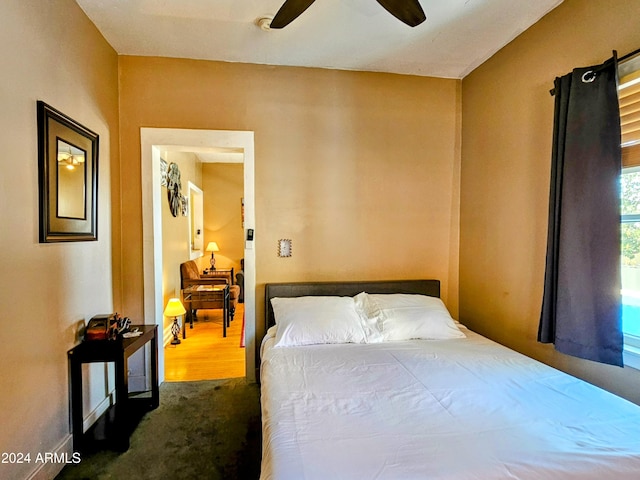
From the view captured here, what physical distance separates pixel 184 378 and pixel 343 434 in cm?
228

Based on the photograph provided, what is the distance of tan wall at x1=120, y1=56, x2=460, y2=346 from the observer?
2779 millimetres

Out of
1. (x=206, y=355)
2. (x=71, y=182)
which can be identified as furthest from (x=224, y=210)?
(x=71, y=182)

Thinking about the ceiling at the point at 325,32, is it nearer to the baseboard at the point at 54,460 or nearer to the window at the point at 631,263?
the window at the point at 631,263

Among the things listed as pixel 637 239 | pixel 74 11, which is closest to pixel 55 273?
pixel 74 11

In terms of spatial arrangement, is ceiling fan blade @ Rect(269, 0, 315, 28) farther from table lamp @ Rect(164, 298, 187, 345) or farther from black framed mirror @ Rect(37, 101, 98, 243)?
table lamp @ Rect(164, 298, 187, 345)

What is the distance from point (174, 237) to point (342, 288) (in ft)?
9.09

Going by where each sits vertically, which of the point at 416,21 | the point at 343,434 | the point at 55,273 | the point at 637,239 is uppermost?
the point at 416,21

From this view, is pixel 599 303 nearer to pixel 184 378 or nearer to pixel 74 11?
pixel 184 378

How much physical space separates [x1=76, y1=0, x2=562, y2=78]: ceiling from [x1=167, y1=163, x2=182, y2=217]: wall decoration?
1775 millimetres

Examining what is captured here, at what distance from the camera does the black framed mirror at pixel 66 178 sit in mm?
1751

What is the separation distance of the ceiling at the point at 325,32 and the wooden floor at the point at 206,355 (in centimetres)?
276

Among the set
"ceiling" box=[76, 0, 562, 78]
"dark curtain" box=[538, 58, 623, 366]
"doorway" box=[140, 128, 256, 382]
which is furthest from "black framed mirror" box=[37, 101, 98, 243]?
"dark curtain" box=[538, 58, 623, 366]

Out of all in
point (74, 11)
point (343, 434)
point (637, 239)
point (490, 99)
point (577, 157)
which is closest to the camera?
point (343, 434)

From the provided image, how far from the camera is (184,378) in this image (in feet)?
10.0
